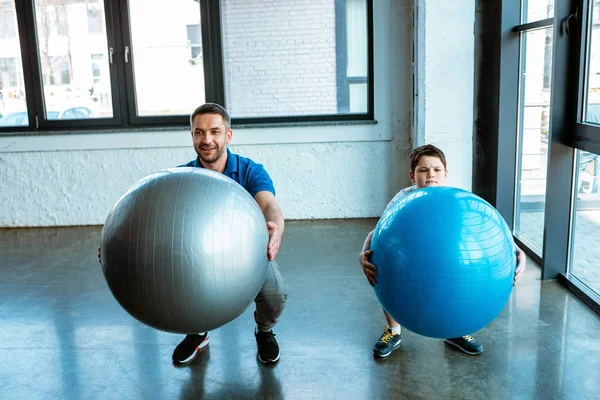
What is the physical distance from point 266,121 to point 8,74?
2.32 metres

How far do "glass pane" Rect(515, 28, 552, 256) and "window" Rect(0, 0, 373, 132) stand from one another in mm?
1437

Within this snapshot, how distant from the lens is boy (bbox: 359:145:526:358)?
2328 mm

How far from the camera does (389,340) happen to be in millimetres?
2623

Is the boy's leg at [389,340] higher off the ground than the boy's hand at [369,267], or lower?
lower

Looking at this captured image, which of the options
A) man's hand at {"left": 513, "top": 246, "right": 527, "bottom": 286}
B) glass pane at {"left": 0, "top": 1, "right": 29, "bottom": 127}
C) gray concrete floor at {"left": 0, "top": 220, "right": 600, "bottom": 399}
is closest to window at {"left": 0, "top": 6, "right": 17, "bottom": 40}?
glass pane at {"left": 0, "top": 1, "right": 29, "bottom": 127}

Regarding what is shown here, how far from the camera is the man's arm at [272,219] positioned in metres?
2.11

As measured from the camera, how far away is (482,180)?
4336 mm

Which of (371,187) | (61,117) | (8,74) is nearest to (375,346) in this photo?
(371,187)

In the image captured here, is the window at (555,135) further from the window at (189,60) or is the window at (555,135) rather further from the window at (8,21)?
the window at (8,21)

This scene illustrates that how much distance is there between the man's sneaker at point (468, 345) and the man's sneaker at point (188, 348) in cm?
113

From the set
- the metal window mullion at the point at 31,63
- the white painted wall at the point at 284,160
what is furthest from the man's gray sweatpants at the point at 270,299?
the metal window mullion at the point at 31,63

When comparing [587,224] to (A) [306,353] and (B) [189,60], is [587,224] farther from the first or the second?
(B) [189,60]

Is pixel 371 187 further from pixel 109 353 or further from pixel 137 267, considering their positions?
pixel 137 267

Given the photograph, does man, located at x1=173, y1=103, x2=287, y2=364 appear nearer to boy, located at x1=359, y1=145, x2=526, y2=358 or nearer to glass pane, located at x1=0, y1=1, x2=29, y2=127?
boy, located at x1=359, y1=145, x2=526, y2=358
